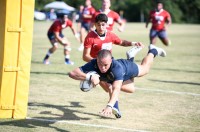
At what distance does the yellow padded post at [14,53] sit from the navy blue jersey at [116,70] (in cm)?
111

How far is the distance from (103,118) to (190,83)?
5.22m

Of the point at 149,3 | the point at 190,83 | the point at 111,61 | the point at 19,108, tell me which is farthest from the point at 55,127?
the point at 149,3

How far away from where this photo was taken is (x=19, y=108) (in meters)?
7.93

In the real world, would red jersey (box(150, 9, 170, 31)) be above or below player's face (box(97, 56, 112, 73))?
above

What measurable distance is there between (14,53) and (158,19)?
536 inches

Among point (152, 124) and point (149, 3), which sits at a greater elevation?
point (149, 3)

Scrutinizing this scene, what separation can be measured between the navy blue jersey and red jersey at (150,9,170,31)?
1221 cm

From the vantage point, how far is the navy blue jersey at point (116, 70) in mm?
7238

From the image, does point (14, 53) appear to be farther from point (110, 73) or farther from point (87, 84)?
point (110, 73)

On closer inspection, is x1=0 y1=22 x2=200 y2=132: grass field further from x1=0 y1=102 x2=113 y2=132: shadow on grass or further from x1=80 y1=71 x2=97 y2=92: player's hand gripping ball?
x1=80 y1=71 x2=97 y2=92: player's hand gripping ball

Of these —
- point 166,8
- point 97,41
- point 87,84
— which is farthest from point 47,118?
point 166,8

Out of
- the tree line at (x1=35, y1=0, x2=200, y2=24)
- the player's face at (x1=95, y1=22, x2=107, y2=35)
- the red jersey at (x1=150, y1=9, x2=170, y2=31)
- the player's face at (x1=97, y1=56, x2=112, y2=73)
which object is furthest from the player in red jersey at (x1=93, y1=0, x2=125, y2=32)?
the tree line at (x1=35, y1=0, x2=200, y2=24)

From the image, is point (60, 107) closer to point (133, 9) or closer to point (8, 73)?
point (8, 73)

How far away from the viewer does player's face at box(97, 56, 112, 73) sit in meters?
7.03
